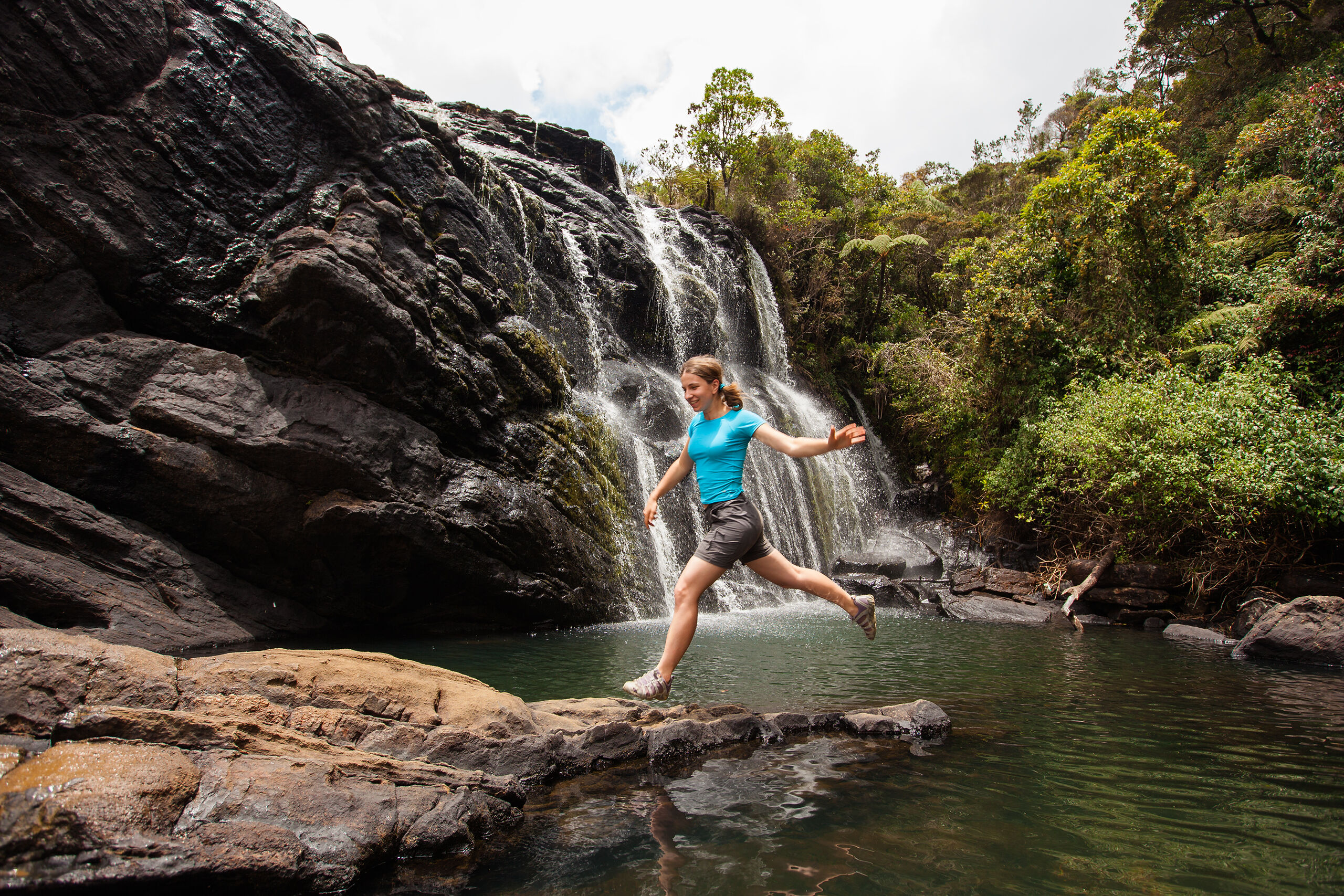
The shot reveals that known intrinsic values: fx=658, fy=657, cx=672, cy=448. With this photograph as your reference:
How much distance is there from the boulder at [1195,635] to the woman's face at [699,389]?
30.7 ft

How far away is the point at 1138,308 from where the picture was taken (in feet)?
48.8

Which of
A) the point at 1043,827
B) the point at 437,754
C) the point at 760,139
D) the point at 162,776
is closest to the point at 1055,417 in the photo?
the point at 1043,827

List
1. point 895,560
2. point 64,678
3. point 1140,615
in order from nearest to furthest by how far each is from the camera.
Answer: point 64,678
point 1140,615
point 895,560

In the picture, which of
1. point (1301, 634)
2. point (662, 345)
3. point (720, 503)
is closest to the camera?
point (720, 503)

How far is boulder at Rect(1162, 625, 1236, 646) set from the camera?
938 centimetres

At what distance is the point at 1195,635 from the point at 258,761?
11923mm

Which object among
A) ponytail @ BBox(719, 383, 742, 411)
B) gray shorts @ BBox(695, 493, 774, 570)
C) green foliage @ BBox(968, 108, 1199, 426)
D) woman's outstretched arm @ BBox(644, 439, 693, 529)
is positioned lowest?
gray shorts @ BBox(695, 493, 774, 570)

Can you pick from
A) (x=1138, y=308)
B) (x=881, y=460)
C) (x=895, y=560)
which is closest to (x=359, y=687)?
(x=895, y=560)

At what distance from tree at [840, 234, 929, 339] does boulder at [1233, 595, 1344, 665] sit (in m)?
17.9

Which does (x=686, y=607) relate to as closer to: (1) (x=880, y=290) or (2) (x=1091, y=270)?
(2) (x=1091, y=270)

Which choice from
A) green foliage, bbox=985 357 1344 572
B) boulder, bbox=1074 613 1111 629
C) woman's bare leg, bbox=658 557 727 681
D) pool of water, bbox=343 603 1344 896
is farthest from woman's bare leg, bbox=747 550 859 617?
boulder, bbox=1074 613 1111 629

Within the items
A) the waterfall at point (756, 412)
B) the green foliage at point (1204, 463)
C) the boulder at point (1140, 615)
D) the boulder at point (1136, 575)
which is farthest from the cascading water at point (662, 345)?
the boulder at point (1140, 615)

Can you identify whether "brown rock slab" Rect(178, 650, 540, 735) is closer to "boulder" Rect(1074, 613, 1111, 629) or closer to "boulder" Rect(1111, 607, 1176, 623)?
"boulder" Rect(1074, 613, 1111, 629)

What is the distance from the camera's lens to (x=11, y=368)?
22.0 feet
